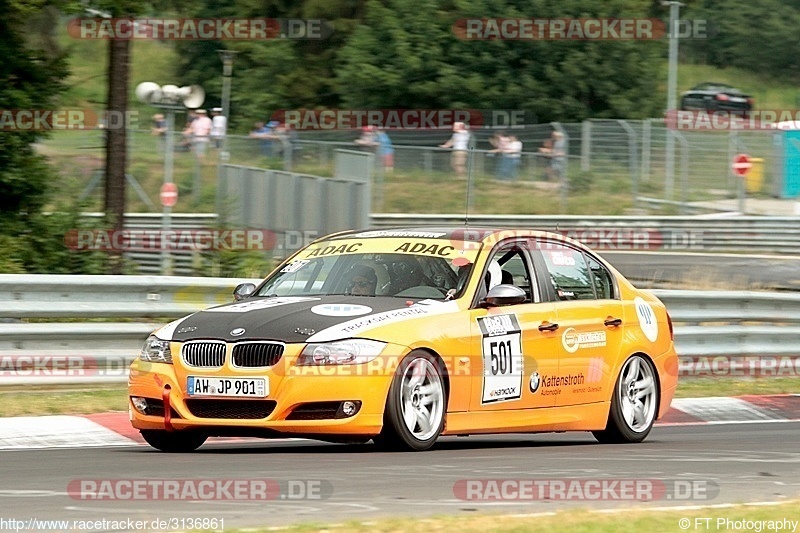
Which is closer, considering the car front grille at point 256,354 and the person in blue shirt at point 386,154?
the car front grille at point 256,354

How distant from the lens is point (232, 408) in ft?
29.2

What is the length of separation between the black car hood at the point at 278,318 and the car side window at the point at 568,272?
1540mm

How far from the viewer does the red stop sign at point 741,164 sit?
109ft

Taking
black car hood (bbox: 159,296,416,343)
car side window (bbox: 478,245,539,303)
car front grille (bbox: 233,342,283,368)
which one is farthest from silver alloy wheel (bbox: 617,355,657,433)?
car front grille (bbox: 233,342,283,368)

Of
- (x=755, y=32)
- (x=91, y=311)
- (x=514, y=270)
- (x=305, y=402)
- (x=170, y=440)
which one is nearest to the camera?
(x=305, y=402)

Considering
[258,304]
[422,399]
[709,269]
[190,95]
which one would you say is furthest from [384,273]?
[709,269]

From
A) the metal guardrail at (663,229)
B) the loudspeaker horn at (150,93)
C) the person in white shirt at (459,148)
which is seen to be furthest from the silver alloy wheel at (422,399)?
the metal guardrail at (663,229)

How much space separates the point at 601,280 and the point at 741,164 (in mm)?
22978

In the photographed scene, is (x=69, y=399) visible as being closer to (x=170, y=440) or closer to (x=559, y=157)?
(x=170, y=440)

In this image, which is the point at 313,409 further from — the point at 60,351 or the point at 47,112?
the point at 47,112

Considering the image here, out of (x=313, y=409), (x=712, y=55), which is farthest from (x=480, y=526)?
(x=712, y=55)

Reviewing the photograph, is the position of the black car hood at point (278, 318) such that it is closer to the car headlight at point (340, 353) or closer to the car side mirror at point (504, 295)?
the car headlight at point (340, 353)

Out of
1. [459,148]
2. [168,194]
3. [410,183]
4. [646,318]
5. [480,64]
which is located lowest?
[646,318]

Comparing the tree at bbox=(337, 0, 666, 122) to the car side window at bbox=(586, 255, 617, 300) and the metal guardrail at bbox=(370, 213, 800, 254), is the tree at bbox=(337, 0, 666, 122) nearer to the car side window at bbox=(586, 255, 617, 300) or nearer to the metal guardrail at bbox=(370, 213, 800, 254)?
the metal guardrail at bbox=(370, 213, 800, 254)
